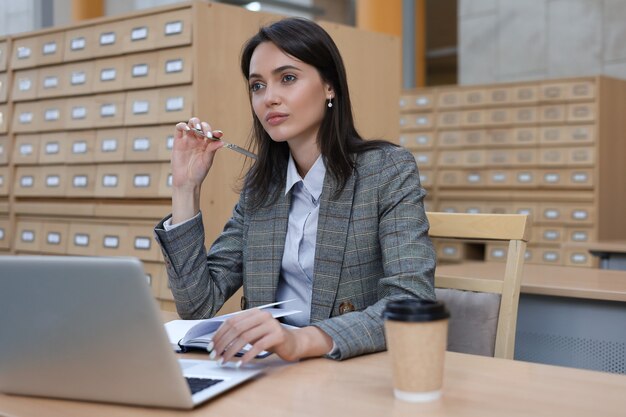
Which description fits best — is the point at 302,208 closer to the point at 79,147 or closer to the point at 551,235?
the point at 79,147

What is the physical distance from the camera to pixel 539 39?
725 cm

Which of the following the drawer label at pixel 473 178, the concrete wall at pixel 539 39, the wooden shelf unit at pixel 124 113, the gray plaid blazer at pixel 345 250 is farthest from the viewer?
the concrete wall at pixel 539 39

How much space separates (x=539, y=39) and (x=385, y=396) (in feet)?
22.3

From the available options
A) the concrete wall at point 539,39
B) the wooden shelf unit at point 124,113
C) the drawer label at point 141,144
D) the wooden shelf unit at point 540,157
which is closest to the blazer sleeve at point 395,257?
the wooden shelf unit at point 124,113

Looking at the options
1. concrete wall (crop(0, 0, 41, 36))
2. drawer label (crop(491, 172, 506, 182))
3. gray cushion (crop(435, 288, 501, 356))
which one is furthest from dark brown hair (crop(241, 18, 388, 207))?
drawer label (crop(491, 172, 506, 182))

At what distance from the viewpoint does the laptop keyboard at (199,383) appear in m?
1.01

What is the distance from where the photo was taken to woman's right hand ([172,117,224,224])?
1.58 metres

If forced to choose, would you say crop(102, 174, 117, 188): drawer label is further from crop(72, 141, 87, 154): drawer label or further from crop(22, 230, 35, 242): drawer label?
crop(22, 230, 35, 242): drawer label

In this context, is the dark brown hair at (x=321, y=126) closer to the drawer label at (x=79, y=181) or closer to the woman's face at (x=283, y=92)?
the woman's face at (x=283, y=92)

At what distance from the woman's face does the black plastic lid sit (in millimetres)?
668

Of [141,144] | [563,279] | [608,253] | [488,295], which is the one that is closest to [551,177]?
[608,253]

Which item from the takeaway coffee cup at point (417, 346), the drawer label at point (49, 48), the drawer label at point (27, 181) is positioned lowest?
the takeaway coffee cup at point (417, 346)

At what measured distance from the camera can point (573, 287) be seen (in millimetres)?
2432

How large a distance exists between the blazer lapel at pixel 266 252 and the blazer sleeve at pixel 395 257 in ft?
0.68
